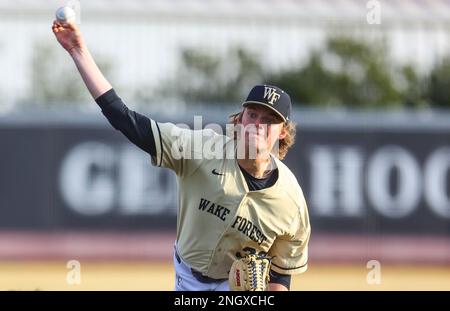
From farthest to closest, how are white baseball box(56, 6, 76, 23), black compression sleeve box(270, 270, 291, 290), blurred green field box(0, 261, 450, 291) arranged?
blurred green field box(0, 261, 450, 291)
black compression sleeve box(270, 270, 291, 290)
white baseball box(56, 6, 76, 23)

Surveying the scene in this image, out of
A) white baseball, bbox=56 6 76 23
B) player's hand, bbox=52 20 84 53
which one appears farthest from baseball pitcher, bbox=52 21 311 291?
white baseball, bbox=56 6 76 23

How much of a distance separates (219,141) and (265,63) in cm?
1377

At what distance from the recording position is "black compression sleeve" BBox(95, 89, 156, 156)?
16.4ft

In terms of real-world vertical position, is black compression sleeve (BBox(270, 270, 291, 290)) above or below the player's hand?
below

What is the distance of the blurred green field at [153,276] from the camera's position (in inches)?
507

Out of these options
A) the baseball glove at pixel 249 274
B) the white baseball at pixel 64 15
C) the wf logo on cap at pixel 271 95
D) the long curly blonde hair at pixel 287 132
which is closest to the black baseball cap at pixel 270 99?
the wf logo on cap at pixel 271 95

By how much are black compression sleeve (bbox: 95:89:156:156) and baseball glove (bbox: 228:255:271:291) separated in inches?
30.8

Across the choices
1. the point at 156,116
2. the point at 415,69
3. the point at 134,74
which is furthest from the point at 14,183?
the point at 415,69

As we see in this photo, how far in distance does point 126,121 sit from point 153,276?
9340 mm

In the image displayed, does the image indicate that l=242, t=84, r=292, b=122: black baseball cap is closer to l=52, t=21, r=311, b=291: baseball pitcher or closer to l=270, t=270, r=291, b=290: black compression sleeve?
l=52, t=21, r=311, b=291: baseball pitcher

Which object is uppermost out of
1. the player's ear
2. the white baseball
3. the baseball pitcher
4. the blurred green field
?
the white baseball

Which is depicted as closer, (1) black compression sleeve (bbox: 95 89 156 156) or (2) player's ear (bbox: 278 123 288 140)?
(1) black compression sleeve (bbox: 95 89 156 156)
